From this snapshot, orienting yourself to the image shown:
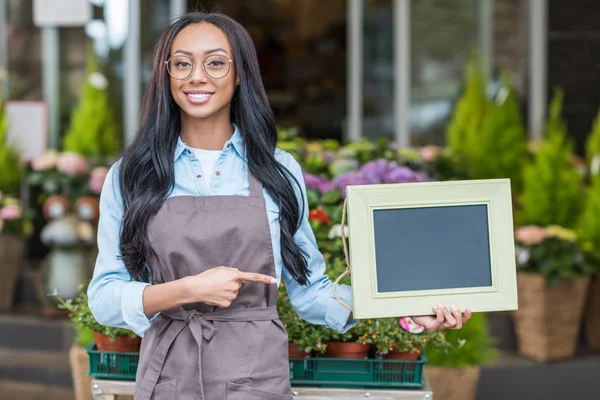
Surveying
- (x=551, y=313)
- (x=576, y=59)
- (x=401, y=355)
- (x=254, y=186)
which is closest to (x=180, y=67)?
(x=254, y=186)

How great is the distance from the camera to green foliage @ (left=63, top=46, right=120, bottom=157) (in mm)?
5738

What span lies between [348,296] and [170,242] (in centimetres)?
40

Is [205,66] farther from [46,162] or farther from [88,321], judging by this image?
[46,162]

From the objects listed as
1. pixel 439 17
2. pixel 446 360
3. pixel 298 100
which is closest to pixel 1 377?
pixel 446 360

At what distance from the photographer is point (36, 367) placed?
4.66 meters

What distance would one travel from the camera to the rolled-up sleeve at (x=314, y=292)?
75.0 inches

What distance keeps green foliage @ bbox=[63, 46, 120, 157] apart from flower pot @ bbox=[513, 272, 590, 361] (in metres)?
2.83

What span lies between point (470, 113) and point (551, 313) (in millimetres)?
1912

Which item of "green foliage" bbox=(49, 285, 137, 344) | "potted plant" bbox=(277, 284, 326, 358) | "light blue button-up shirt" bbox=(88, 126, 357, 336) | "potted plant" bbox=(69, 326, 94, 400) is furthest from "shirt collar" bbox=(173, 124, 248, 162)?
"potted plant" bbox=(69, 326, 94, 400)

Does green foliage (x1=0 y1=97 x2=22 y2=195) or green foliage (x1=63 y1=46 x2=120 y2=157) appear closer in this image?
green foliage (x1=0 y1=97 x2=22 y2=195)

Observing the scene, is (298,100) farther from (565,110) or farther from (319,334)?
(319,334)

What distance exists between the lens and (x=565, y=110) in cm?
603

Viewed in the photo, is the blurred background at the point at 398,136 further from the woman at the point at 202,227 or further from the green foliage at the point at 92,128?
the woman at the point at 202,227

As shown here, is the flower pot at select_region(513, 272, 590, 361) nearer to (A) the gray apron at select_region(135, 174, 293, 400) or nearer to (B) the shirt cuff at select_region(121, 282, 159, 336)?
(A) the gray apron at select_region(135, 174, 293, 400)
